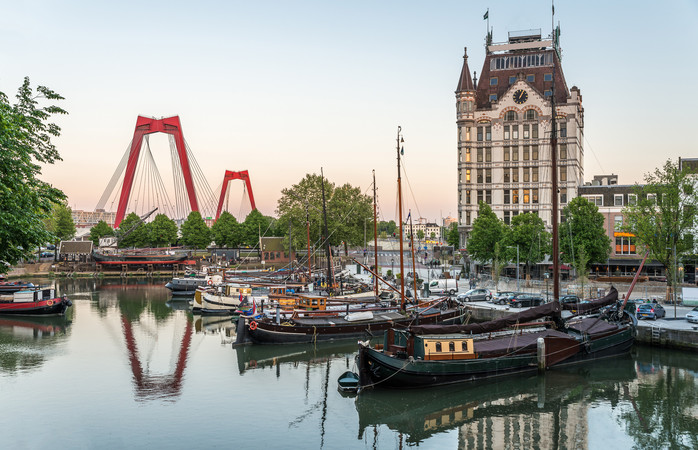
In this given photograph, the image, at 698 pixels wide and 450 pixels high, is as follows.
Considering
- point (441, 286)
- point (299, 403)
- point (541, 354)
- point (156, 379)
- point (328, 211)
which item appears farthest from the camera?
point (328, 211)

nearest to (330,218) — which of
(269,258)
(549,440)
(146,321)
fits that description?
(269,258)

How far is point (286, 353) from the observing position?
118 feet

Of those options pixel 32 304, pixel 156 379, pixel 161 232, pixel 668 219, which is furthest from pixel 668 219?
pixel 161 232

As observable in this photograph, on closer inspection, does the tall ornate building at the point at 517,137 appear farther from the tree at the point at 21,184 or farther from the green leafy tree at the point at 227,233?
the tree at the point at 21,184

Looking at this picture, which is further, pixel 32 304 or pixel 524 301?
pixel 32 304

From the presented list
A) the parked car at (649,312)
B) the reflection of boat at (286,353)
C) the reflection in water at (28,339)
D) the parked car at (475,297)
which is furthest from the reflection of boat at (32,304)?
the parked car at (649,312)

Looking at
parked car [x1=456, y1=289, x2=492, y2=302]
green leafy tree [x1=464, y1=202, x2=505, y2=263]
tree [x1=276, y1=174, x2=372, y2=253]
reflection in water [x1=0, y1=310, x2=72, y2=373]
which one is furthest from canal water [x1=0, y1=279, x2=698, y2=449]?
tree [x1=276, y1=174, x2=372, y2=253]

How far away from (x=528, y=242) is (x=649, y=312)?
23923mm

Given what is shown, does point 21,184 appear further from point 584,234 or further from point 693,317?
point 584,234

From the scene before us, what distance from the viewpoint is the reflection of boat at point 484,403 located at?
23094mm

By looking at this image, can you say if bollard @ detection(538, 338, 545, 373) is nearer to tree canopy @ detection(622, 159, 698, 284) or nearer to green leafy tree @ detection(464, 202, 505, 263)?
tree canopy @ detection(622, 159, 698, 284)

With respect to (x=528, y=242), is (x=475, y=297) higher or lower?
lower

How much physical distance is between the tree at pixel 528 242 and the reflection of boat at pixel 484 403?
31.2 metres

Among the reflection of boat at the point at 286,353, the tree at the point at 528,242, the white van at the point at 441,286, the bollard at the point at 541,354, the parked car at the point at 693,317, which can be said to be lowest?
the reflection of boat at the point at 286,353
